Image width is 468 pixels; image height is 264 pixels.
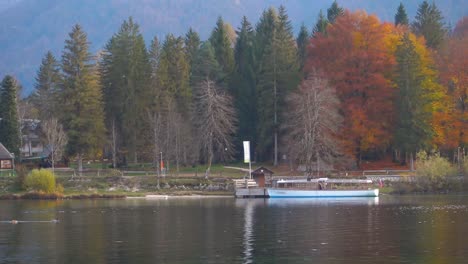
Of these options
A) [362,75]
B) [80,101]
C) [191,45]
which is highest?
[191,45]

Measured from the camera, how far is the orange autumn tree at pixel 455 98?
89188 millimetres

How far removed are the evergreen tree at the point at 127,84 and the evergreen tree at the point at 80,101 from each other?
3.23 metres

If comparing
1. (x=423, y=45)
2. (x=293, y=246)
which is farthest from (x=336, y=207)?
(x=423, y=45)

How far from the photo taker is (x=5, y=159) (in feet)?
312

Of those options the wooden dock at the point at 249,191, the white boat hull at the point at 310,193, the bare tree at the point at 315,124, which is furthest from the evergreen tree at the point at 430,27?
the wooden dock at the point at 249,191

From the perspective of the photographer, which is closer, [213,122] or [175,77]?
[213,122]

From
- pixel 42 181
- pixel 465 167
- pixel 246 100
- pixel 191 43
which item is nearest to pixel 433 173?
pixel 465 167

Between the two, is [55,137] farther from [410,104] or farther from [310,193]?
[410,104]

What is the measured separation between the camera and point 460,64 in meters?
90.8

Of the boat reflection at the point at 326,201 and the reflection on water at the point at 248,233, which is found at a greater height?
the boat reflection at the point at 326,201

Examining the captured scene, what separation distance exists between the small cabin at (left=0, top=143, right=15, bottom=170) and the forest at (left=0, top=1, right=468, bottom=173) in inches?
118

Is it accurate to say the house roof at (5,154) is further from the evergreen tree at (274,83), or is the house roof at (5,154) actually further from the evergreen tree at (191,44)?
the evergreen tree at (274,83)

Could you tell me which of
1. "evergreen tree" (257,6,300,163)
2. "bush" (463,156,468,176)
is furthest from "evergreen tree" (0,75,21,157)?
"bush" (463,156,468,176)

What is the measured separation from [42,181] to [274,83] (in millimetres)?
29249
